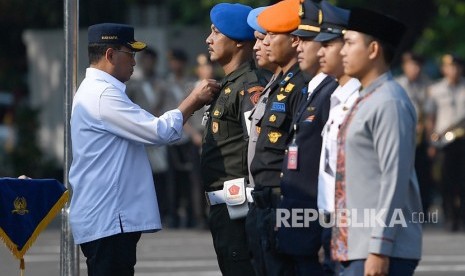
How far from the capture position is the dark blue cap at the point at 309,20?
8359mm

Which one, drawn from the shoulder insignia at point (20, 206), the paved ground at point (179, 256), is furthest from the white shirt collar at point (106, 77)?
the paved ground at point (179, 256)

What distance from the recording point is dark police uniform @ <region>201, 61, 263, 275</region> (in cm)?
920

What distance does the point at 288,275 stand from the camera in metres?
8.41

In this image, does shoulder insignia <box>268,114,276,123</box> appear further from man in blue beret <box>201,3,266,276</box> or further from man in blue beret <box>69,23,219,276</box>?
man in blue beret <box>69,23,219,276</box>

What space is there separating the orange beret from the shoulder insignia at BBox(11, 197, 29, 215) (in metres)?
Answer: 2.01

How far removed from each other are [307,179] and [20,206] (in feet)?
7.48

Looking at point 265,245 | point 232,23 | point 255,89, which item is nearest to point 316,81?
point 255,89

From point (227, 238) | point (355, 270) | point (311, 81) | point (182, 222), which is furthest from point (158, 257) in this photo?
point (355, 270)

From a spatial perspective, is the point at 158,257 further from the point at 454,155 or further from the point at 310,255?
the point at 310,255

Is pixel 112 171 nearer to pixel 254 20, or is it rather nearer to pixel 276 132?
pixel 276 132

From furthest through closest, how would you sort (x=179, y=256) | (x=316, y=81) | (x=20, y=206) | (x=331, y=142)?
(x=179, y=256) < (x=20, y=206) < (x=316, y=81) < (x=331, y=142)

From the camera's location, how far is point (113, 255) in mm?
8867

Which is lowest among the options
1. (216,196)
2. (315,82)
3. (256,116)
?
(216,196)

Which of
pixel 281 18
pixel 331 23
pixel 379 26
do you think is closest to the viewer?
pixel 379 26
